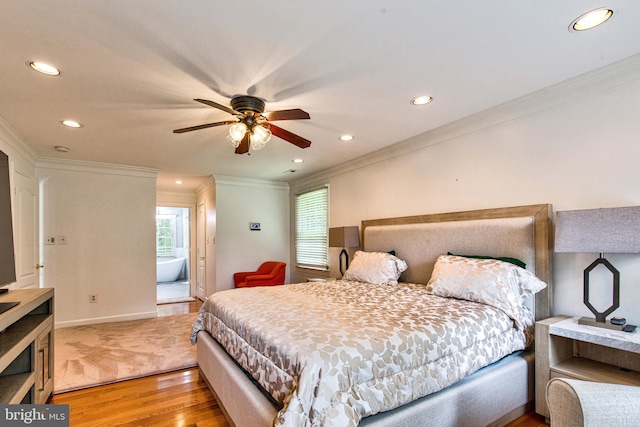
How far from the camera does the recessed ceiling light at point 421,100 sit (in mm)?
2539

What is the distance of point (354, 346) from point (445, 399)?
0.69 meters

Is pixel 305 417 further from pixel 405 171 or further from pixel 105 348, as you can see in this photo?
pixel 105 348

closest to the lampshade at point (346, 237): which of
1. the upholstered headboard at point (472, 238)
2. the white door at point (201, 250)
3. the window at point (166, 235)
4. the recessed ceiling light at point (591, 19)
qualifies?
the upholstered headboard at point (472, 238)

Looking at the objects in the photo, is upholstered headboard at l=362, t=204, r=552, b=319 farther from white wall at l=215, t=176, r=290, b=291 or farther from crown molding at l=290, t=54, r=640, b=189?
white wall at l=215, t=176, r=290, b=291

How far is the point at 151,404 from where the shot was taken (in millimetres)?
2410

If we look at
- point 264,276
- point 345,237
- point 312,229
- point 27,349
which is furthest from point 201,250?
point 27,349

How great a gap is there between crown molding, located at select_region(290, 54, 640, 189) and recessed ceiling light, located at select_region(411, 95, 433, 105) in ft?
2.02

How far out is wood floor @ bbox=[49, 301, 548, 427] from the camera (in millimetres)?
2174

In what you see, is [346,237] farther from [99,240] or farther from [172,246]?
[172,246]

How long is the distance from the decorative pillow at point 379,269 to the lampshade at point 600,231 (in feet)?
5.16

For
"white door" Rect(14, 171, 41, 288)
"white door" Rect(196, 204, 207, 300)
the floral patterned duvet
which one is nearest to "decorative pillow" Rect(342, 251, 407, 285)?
the floral patterned duvet

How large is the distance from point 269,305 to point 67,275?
12.6 ft

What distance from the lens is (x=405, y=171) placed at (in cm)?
375

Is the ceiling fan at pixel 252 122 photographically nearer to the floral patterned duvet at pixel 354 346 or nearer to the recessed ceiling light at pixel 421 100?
the recessed ceiling light at pixel 421 100
